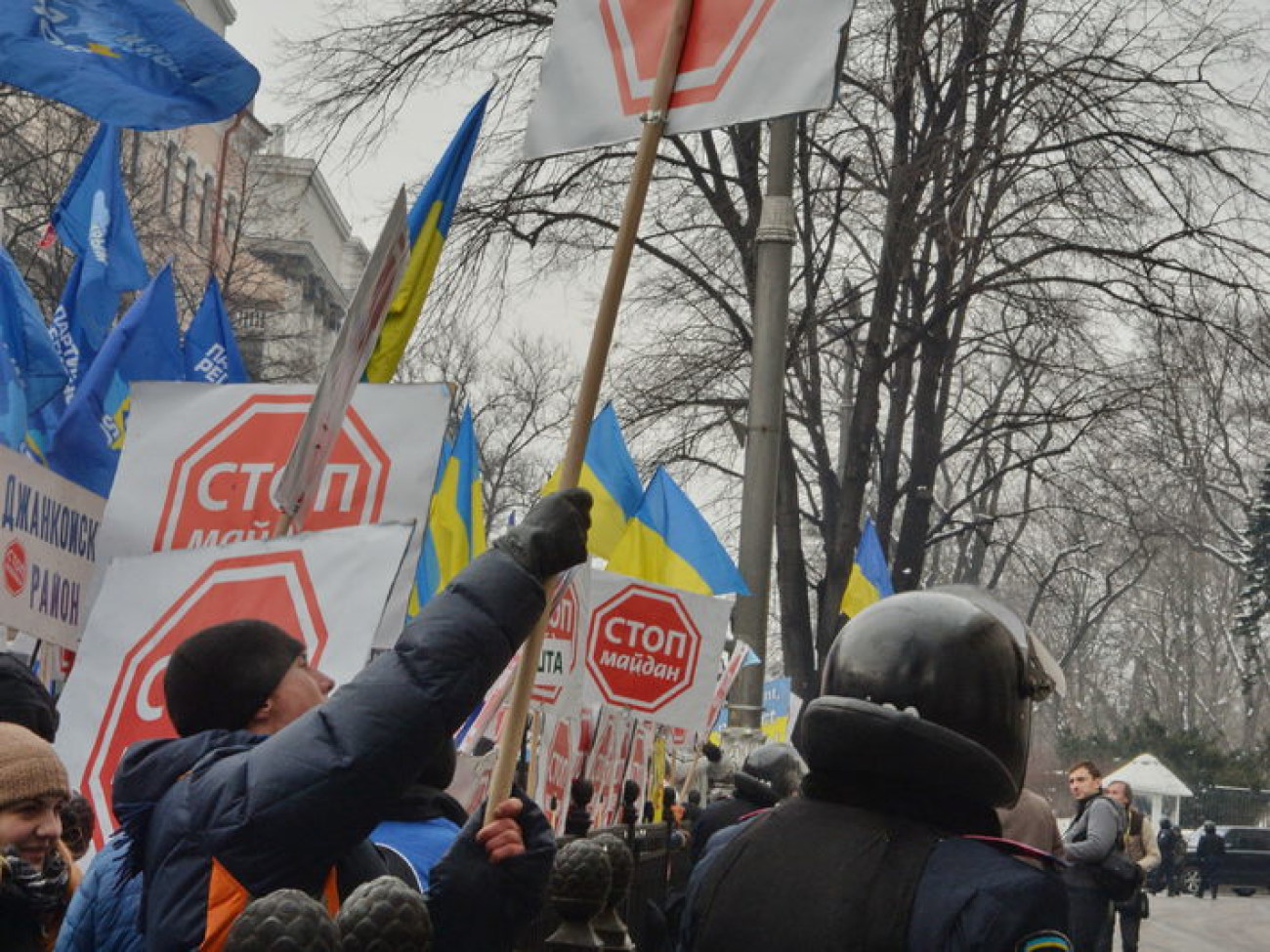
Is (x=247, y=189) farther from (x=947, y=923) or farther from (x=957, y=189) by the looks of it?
(x=947, y=923)

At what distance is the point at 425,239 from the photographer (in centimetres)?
626

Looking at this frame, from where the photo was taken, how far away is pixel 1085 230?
18.0 metres

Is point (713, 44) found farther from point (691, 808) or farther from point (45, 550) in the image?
point (691, 808)

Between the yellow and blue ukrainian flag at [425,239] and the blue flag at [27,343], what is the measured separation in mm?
2875

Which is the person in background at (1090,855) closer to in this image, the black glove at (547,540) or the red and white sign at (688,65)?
the red and white sign at (688,65)

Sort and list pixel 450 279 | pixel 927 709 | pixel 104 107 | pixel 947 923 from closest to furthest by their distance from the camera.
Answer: pixel 947 923
pixel 927 709
pixel 104 107
pixel 450 279

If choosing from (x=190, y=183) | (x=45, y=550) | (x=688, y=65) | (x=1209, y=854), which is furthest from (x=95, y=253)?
(x=190, y=183)

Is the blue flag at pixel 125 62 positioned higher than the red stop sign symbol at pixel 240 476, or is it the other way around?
the blue flag at pixel 125 62

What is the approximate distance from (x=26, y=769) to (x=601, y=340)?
1360 millimetres

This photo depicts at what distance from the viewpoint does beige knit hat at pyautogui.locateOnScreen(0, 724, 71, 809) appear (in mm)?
3600

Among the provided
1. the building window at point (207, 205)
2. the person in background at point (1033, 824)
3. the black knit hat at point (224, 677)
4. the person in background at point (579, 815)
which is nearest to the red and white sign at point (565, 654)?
the person in background at point (1033, 824)

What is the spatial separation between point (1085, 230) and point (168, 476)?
14.2 meters

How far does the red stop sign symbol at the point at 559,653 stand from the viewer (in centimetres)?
952

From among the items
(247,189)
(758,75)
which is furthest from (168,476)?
(247,189)
